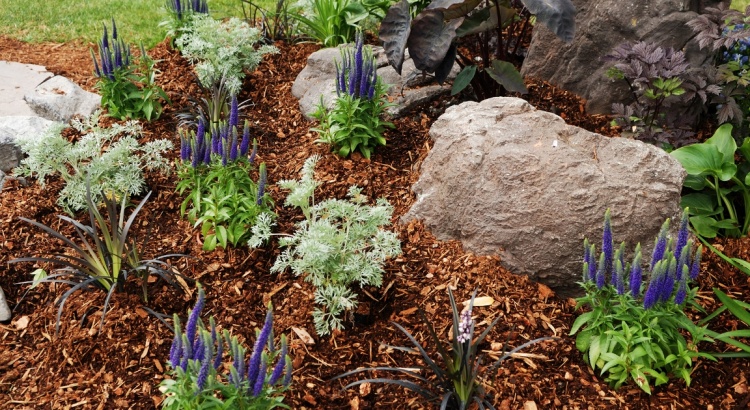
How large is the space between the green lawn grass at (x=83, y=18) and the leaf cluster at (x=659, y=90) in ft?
14.0

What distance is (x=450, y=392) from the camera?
3.15 m

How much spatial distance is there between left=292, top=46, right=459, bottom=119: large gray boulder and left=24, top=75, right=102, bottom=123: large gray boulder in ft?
5.63

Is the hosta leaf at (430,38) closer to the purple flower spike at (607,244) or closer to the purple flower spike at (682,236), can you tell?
the purple flower spike at (607,244)

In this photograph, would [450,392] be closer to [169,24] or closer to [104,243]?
[104,243]

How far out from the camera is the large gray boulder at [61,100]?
5719 millimetres

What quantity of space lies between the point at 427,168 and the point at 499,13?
1330 millimetres

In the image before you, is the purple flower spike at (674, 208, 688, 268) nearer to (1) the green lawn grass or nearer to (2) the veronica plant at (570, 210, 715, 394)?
(2) the veronica plant at (570, 210, 715, 394)

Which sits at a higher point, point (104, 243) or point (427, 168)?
point (427, 168)

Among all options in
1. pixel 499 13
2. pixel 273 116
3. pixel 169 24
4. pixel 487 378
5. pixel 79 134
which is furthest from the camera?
pixel 169 24

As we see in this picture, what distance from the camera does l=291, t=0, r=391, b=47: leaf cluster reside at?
6.25m

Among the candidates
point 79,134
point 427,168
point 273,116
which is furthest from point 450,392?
point 79,134

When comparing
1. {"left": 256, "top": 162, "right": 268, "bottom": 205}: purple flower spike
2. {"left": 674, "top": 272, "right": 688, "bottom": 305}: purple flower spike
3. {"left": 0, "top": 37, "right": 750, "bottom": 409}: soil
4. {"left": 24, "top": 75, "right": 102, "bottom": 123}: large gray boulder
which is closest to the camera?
{"left": 674, "top": 272, "right": 688, "bottom": 305}: purple flower spike

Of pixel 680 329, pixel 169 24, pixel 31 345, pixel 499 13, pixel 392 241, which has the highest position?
pixel 499 13

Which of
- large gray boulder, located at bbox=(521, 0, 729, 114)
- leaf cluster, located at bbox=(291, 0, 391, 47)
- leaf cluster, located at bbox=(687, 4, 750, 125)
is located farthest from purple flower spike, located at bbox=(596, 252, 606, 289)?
leaf cluster, located at bbox=(291, 0, 391, 47)
